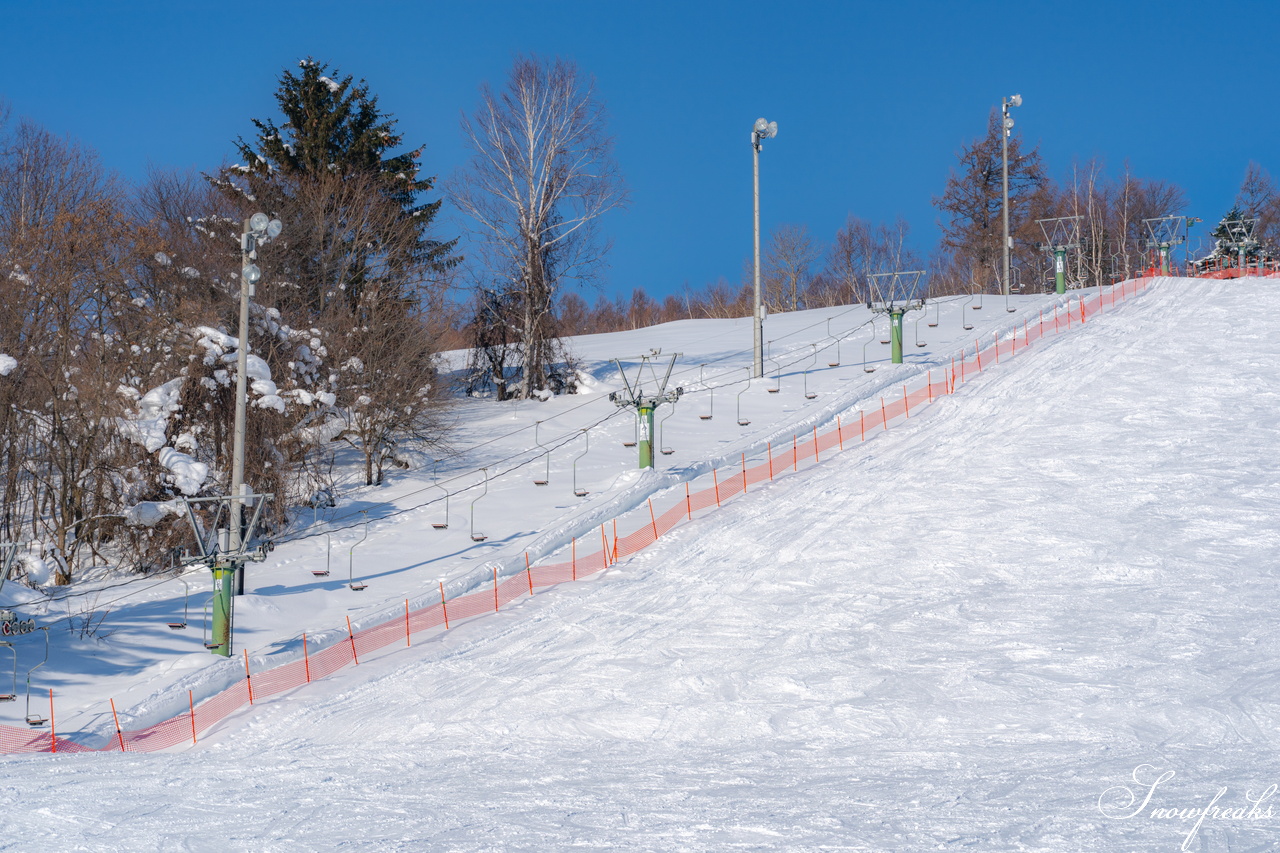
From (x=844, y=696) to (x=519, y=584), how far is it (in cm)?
785

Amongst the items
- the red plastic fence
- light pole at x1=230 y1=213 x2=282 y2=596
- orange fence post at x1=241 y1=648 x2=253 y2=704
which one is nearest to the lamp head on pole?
the red plastic fence

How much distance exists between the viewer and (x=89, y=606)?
19219 mm

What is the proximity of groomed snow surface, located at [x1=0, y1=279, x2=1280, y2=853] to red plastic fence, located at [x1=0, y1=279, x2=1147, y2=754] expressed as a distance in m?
0.64

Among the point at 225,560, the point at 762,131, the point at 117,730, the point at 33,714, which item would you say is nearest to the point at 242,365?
the point at 225,560

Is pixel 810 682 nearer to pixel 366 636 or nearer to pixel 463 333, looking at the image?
pixel 366 636

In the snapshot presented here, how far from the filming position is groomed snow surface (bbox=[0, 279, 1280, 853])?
27.8 ft

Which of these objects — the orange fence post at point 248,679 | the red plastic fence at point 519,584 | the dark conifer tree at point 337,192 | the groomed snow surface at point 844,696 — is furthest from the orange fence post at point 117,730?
the dark conifer tree at point 337,192

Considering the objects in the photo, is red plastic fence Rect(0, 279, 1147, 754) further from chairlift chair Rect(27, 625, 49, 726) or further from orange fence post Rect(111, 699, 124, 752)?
chairlift chair Rect(27, 625, 49, 726)

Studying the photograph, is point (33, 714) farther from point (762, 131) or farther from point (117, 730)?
point (762, 131)

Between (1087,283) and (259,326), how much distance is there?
59.6 metres

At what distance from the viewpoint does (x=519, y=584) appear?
19.1 meters

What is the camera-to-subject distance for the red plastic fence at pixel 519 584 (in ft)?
44.5

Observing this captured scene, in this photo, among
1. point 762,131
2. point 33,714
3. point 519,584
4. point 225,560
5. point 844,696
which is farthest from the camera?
point 762,131

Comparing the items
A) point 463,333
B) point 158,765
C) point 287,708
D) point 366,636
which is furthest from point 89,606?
point 463,333
